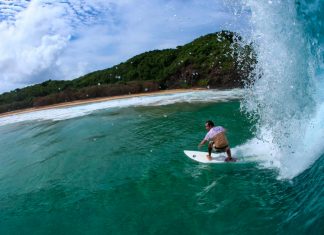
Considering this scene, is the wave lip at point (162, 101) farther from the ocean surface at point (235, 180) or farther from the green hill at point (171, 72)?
the ocean surface at point (235, 180)

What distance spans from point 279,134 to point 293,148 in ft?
2.24

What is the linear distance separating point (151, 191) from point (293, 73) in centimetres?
528

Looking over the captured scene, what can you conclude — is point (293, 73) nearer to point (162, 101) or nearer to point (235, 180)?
point (235, 180)

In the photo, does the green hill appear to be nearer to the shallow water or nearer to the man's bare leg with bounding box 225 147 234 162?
the shallow water

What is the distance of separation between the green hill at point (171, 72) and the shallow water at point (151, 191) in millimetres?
23742

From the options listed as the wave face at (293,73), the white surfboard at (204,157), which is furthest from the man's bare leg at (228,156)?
the wave face at (293,73)

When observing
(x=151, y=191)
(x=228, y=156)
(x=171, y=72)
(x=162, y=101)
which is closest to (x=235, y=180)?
(x=228, y=156)

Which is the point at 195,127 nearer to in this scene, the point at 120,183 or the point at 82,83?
the point at 120,183

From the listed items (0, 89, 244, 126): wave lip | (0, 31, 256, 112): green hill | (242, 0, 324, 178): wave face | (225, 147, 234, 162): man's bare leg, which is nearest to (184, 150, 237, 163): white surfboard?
(225, 147, 234, 162): man's bare leg

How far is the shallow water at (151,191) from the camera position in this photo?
7.94 m

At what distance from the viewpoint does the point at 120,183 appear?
462 inches

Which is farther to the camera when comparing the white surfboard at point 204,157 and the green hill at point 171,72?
the green hill at point 171,72

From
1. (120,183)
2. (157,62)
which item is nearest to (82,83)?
(157,62)

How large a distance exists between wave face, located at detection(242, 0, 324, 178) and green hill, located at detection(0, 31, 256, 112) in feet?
86.8
